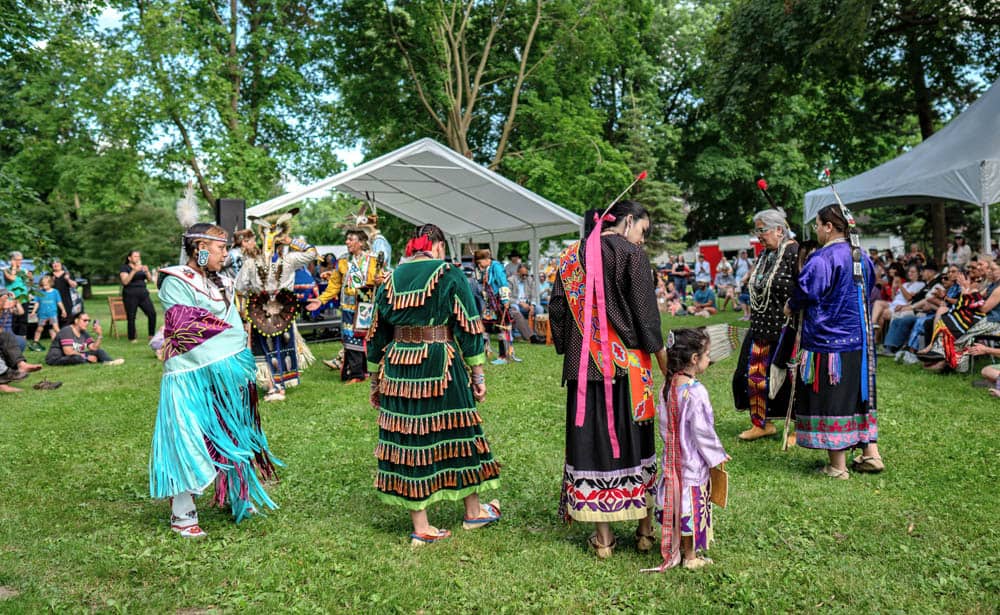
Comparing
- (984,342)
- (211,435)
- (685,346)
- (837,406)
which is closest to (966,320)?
(984,342)

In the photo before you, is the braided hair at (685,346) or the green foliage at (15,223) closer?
the braided hair at (685,346)

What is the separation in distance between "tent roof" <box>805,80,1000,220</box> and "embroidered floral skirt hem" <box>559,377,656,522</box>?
7.69m

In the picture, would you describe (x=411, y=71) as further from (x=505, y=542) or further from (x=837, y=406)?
(x=505, y=542)

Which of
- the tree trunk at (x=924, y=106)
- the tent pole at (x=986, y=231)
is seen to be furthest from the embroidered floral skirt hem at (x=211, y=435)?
the tree trunk at (x=924, y=106)

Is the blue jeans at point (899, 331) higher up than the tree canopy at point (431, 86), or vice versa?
the tree canopy at point (431, 86)

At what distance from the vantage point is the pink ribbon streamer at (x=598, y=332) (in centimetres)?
343

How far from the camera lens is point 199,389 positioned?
3.92 m

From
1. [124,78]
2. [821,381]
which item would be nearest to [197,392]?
[821,381]

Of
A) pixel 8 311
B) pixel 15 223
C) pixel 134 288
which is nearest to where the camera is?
pixel 15 223

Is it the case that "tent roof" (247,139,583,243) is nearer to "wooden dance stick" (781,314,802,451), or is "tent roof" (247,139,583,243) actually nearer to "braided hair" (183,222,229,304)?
"braided hair" (183,222,229,304)

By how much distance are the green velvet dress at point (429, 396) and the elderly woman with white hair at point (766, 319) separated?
2650 mm

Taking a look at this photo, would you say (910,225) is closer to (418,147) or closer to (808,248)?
(418,147)

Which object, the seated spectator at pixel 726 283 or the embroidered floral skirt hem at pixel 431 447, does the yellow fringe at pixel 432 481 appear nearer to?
the embroidered floral skirt hem at pixel 431 447

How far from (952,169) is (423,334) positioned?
8.54m
